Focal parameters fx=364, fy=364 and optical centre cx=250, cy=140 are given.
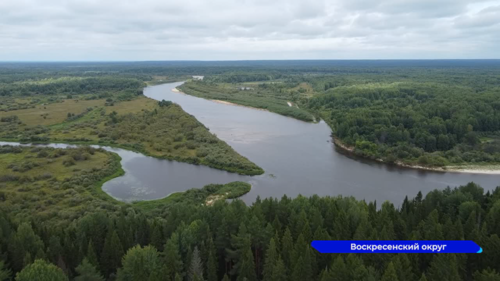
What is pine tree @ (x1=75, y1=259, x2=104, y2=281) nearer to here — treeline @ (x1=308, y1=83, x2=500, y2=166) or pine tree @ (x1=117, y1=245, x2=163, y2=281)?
pine tree @ (x1=117, y1=245, x2=163, y2=281)

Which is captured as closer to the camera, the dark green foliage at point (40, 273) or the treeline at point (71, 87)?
the dark green foliage at point (40, 273)

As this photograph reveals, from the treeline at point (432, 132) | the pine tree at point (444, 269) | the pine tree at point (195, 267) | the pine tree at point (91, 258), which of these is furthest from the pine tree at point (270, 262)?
the treeline at point (432, 132)

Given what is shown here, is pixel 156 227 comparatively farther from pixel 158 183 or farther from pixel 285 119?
pixel 285 119

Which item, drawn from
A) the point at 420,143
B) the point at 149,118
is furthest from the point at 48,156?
the point at 420,143

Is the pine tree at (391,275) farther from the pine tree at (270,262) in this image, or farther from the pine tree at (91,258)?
the pine tree at (91,258)

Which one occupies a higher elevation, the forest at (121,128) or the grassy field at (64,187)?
the forest at (121,128)

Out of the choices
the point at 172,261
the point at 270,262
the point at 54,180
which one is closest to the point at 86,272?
the point at 172,261
